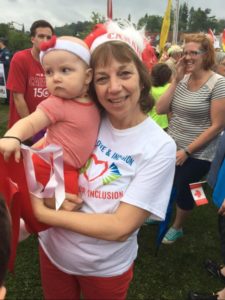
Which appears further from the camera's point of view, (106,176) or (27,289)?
(27,289)

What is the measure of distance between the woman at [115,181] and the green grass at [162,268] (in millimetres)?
1446

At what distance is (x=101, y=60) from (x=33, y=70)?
2.38 metres

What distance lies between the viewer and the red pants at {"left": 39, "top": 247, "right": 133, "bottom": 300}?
1.53 metres

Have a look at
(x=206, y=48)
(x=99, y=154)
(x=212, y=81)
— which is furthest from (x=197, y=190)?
(x=99, y=154)

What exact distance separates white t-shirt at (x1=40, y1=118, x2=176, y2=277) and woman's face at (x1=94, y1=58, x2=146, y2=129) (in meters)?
0.10

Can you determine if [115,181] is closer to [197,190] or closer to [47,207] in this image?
[47,207]

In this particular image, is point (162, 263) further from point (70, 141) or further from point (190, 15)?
point (190, 15)

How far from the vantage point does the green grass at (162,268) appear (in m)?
2.84

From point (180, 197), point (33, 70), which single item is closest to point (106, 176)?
point (180, 197)

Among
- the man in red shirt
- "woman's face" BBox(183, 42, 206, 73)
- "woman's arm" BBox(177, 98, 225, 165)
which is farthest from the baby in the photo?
the man in red shirt

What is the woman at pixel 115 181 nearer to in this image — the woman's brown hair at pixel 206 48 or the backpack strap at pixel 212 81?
the backpack strap at pixel 212 81

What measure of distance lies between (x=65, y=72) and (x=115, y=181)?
48 centimetres

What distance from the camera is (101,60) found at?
137 centimetres

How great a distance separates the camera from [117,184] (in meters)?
1.42
